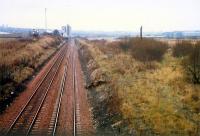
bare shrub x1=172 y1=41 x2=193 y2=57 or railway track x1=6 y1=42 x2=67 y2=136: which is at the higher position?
bare shrub x1=172 y1=41 x2=193 y2=57

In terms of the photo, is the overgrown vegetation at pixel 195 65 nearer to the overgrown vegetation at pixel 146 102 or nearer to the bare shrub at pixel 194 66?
the bare shrub at pixel 194 66

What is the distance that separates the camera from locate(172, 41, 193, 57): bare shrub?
128 ft

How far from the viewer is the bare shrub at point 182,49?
39.2m

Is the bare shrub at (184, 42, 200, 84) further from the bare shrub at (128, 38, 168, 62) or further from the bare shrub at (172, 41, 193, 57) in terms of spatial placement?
the bare shrub at (128, 38, 168, 62)

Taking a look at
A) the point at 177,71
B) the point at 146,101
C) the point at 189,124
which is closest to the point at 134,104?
the point at 146,101

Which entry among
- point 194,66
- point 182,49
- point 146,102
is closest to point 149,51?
point 182,49

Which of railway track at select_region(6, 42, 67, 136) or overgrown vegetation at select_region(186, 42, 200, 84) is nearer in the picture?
railway track at select_region(6, 42, 67, 136)

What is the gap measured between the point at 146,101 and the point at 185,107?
253cm

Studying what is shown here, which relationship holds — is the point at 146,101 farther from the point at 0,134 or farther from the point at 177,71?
the point at 177,71

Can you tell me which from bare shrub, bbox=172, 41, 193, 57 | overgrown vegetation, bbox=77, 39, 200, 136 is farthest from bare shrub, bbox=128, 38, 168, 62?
overgrown vegetation, bbox=77, 39, 200, 136

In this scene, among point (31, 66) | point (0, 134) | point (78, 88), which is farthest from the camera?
point (31, 66)

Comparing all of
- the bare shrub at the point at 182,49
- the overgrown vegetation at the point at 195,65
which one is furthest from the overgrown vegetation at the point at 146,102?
the bare shrub at the point at 182,49

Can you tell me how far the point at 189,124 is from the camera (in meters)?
17.1

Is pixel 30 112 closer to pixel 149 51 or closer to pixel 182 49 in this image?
pixel 149 51
